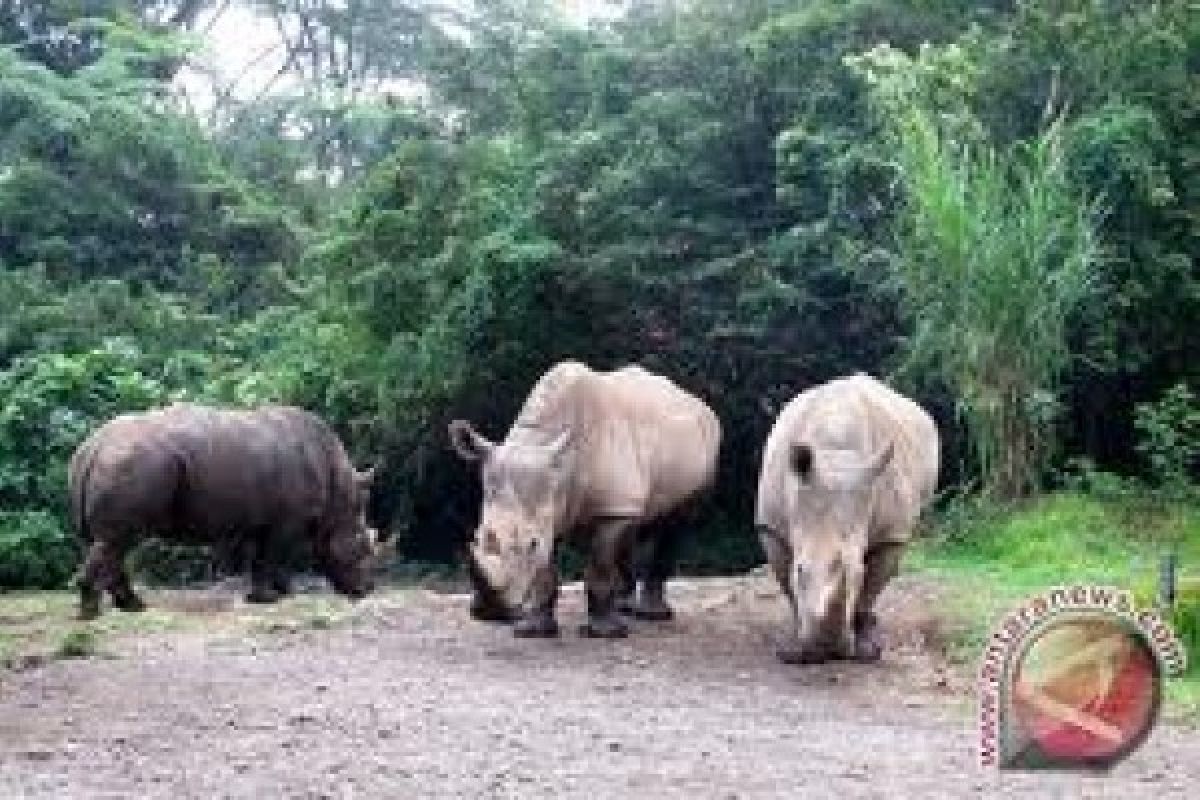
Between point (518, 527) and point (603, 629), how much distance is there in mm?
856

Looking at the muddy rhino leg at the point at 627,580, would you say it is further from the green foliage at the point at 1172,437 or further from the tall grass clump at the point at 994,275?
the green foliage at the point at 1172,437

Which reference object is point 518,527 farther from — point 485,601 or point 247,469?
point 247,469

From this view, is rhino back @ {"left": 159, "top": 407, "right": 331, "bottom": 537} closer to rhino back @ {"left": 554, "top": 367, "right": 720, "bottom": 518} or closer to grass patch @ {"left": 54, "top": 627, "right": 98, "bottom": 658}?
grass patch @ {"left": 54, "top": 627, "right": 98, "bottom": 658}

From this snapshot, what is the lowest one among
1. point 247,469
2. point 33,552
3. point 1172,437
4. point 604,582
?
point 33,552

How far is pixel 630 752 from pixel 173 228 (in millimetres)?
17964

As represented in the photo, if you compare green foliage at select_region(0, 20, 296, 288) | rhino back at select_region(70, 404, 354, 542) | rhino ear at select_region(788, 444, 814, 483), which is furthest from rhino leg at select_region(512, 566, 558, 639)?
green foliage at select_region(0, 20, 296, 288)

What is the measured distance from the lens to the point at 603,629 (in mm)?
11203

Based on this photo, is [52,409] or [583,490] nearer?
[583,490]

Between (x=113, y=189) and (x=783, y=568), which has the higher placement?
(x=113, y=189)

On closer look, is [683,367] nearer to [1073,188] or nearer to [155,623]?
[1073,188]

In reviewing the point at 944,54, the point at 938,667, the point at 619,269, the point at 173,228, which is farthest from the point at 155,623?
the point at 173,228

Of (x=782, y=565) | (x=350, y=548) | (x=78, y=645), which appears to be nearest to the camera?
(x=78, y=645)

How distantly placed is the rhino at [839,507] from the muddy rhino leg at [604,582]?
923 millimetres

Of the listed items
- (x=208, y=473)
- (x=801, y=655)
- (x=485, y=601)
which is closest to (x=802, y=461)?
(x=801, y=655)
